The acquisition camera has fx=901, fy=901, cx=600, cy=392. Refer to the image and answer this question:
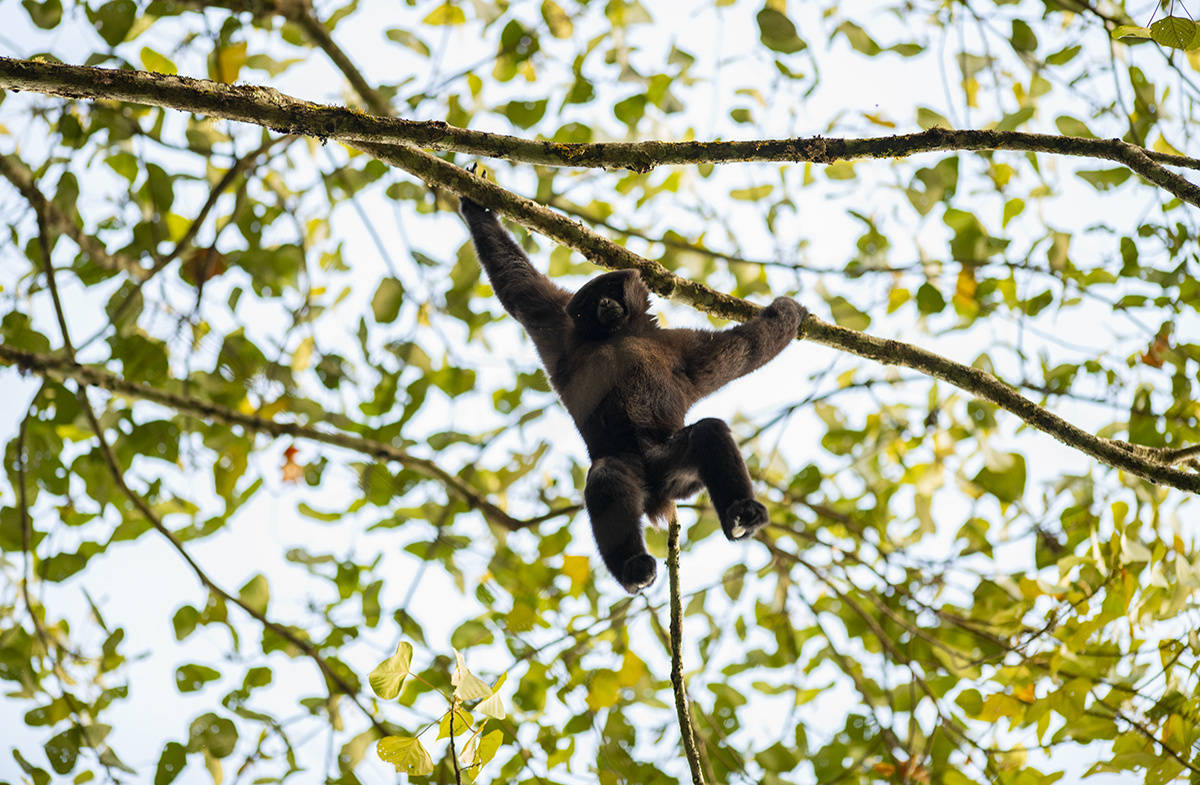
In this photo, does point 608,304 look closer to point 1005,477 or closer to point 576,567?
point 576,567

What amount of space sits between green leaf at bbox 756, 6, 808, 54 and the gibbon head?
4.24 ft

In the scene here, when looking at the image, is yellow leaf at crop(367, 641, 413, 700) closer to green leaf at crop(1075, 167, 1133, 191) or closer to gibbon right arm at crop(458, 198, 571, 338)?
gibbon right arm at crop(458, 198, 571, 338)

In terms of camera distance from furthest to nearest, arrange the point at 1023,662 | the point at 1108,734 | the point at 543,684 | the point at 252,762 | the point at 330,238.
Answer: the point at 330,238
the point at 543,684
the point at 252,762
the point at 1023,662
the point at 1108,734

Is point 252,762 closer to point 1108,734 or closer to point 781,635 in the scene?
point 781,635

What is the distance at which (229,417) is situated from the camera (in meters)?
5.05

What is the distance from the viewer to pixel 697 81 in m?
6.19

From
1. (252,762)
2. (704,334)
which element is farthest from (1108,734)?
(252,762)

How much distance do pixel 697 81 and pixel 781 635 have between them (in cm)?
377

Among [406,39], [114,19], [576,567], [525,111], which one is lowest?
[576,567]

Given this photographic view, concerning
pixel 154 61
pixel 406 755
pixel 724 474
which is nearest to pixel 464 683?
pixel 406 755

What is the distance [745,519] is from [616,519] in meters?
0.58

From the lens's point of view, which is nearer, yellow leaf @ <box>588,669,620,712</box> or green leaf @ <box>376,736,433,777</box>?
green leaf @ <box>376,736,433,777</box>

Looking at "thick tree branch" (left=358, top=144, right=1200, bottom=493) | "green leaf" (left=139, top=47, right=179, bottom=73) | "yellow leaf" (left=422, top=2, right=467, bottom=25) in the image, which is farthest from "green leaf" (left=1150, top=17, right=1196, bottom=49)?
"green leaf" (left=139, top=47, right=179, bottom=73)

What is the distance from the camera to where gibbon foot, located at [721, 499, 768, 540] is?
3791mm
